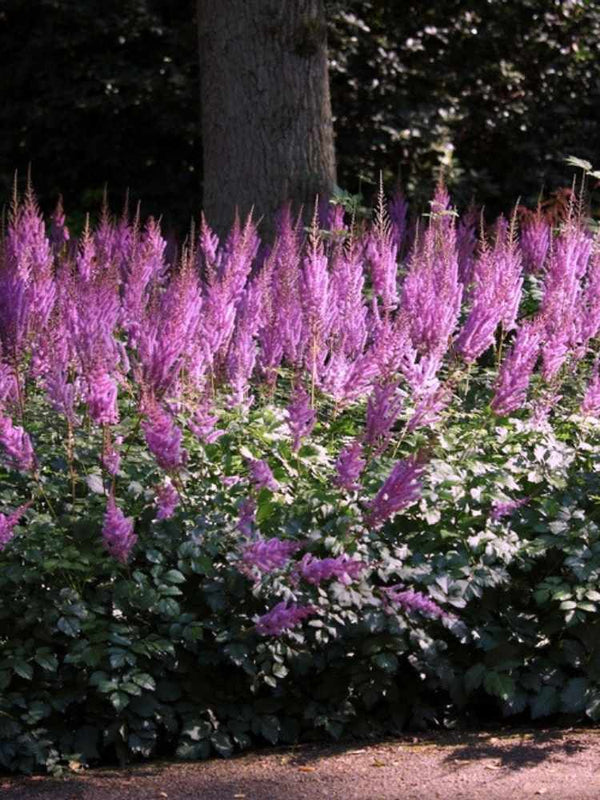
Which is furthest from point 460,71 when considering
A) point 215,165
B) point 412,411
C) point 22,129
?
point 412,411

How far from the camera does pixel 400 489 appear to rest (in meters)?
4.22

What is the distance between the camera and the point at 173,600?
456 centimetres

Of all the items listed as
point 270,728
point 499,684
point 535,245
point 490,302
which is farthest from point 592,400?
point 535,245

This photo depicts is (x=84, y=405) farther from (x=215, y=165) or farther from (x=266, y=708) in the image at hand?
(x=215, y=165)

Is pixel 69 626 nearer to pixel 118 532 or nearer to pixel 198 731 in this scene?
pixel 118 532

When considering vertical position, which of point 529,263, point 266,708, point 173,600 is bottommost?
point 266,708

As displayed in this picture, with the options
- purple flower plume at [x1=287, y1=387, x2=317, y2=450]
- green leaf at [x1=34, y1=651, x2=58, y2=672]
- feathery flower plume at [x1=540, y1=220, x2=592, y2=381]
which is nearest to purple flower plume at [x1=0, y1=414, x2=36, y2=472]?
green leaf at [x1=34, y1=651, x2=58, y2=672]

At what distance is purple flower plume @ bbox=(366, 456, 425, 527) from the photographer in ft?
13.8

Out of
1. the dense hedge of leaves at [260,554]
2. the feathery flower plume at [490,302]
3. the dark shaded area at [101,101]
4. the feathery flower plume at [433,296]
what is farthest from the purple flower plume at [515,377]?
the dark shaded area at [101,101]

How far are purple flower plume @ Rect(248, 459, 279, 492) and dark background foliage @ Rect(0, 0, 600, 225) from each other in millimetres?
9323

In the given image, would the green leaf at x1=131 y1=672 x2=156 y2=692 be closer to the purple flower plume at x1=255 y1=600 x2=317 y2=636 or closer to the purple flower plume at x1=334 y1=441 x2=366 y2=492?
the purple flower plume at x1=255 y1=600 x2=317 y2=636

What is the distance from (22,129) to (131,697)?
36.1 ft

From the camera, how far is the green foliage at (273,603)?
180 inches

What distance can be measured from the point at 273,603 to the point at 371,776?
653mm
